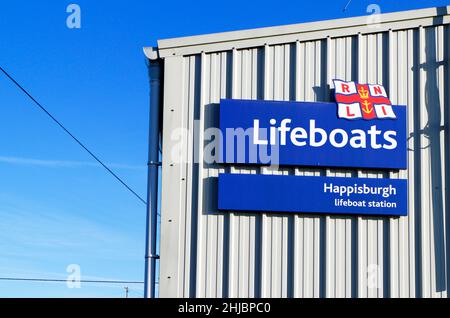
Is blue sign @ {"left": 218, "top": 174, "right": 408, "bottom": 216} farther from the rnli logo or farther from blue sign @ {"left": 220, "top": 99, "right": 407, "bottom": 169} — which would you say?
the rnli logo

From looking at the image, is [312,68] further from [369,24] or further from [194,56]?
[194,56]

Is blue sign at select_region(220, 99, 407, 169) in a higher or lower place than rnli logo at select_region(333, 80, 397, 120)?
lower

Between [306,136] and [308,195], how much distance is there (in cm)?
97

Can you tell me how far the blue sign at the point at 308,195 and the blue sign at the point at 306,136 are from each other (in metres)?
0.29

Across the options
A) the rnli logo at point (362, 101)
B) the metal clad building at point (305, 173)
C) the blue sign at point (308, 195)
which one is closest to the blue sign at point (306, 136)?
the rnli logo at point (362, 101)

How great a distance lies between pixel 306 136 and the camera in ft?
38.5

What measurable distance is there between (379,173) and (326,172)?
34.9 inches

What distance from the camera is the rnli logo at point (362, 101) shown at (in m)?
11.8

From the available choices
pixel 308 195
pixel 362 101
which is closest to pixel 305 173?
pixel 308 195

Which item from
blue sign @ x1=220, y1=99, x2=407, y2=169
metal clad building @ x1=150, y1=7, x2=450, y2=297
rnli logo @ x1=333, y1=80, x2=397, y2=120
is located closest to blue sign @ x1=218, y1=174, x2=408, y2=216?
metal clad building @ x1=150, y1=7, x2=450, y2=297

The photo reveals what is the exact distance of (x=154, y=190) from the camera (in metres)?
12.0

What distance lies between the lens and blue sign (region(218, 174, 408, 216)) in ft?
37.8

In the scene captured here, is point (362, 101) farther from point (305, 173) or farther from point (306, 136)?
point (305, 173)

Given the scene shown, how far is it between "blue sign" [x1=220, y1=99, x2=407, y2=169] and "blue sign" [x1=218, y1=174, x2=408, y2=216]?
29cm
